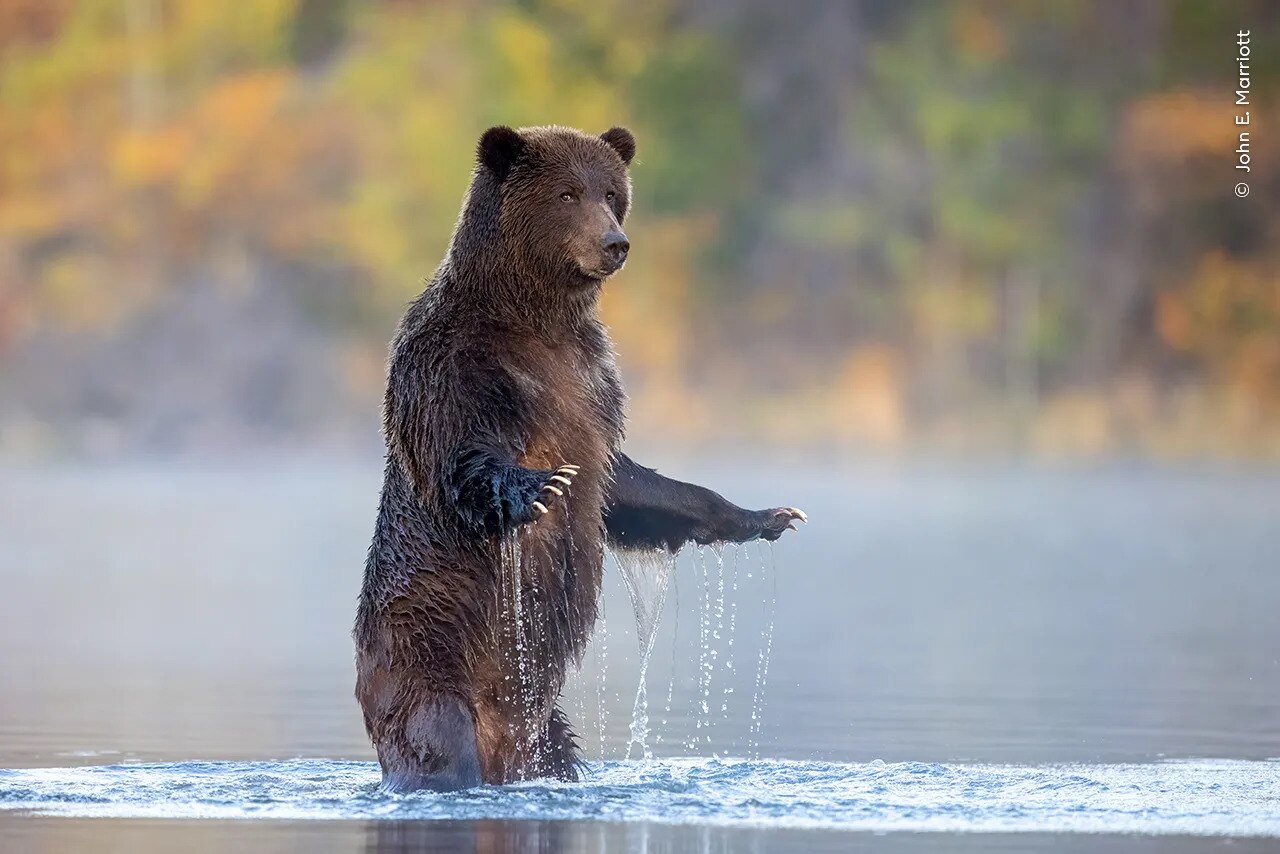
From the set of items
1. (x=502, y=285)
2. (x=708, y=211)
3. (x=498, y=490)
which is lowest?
(x=498, y=490)

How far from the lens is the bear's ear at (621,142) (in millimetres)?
9148

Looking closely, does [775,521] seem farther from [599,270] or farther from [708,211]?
[708,211]

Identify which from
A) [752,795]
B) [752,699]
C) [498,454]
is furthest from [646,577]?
[752,699]

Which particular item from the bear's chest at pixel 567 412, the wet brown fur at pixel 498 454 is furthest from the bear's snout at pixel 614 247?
the bear's chest at pixel 567 412

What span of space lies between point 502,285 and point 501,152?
1.70 feet

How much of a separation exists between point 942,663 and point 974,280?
1531 inches

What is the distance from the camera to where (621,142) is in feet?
30.0

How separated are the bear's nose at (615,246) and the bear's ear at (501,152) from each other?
54 cm

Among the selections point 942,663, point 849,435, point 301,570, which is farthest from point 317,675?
point 849,435

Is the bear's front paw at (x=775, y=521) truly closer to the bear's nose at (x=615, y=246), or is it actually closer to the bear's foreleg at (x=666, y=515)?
the bear's foreleg at (x=666, y=515)

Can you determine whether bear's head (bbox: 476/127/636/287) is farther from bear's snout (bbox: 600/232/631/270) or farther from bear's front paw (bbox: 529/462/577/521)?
bear's front paw (bbox: 529/462/577/521)

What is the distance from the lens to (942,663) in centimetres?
1371

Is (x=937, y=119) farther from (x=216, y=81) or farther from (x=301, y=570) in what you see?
(x=301, y=570)

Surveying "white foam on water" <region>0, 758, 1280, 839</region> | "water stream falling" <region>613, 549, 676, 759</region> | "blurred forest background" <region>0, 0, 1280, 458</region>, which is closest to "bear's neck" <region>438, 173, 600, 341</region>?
"water stream falling" <region>613, 549, 676, 759</region>
